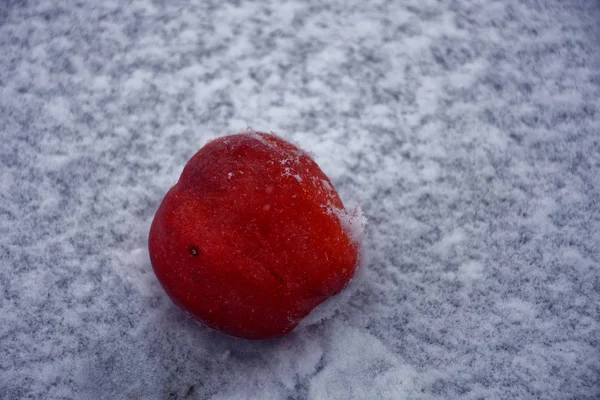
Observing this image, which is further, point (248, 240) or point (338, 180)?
point (338, 180)

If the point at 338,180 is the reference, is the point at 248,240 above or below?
above

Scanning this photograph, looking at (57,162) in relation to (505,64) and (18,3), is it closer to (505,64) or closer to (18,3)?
(18,3)

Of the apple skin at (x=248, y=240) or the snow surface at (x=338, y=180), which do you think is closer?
the apple skin at (x=248, y=240)

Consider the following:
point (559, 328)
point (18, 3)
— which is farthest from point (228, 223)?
point (18, 3)

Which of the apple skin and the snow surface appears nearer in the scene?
the apple skin
